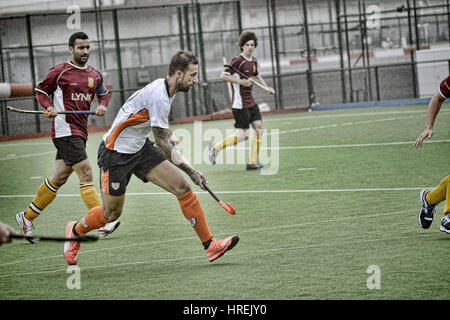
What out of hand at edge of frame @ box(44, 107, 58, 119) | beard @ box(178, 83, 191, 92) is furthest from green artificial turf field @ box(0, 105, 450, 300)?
beard @ box(178, 83, 191, 92)

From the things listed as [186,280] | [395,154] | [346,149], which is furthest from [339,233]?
[346,149]

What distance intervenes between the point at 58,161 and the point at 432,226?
158 inches

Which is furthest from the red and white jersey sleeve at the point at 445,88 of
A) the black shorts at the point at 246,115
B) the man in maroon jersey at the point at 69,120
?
the black shorts at the point at 246,115

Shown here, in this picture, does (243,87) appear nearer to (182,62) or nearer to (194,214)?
(194,214)

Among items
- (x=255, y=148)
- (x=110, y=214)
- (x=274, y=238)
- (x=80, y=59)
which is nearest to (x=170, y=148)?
(x=110, y=214)

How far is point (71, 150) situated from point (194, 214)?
7.59 ft

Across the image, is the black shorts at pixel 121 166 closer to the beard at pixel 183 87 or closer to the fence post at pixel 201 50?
the beard at pixel 183 87

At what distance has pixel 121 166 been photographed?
21.1 feet

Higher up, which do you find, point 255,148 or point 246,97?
point 246,97

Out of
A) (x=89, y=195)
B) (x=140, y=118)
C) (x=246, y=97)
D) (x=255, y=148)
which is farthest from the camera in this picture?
(x=246, y=97)

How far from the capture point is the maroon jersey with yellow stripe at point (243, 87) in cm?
1309

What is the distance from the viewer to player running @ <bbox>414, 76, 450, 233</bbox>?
653cm

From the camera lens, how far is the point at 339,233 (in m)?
7.14

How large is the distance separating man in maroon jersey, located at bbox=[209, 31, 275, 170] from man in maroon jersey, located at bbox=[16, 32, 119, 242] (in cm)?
478
